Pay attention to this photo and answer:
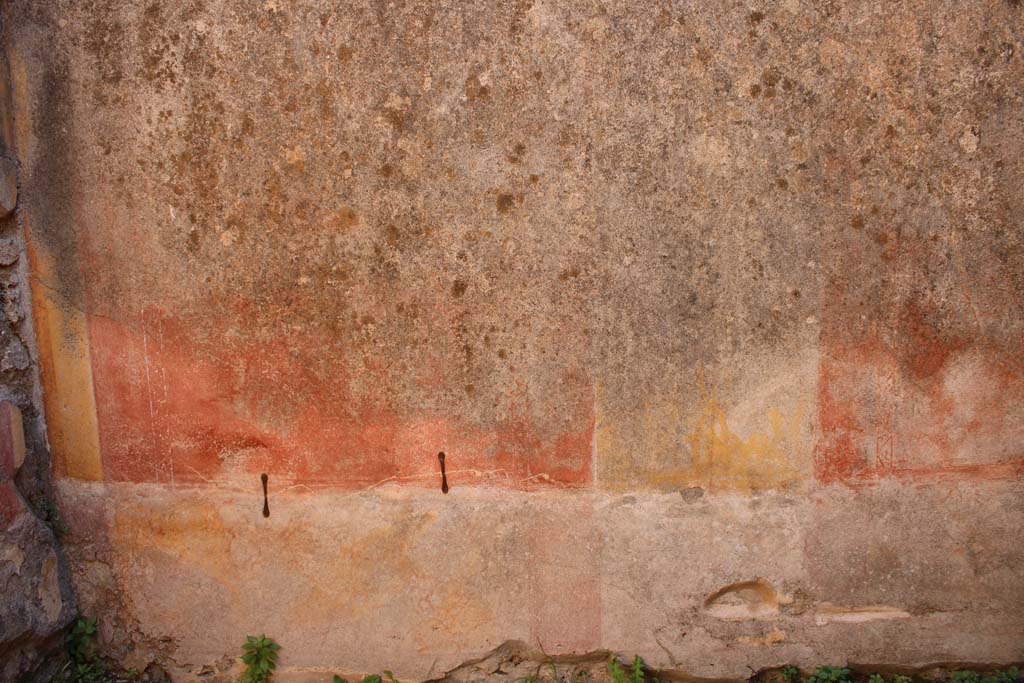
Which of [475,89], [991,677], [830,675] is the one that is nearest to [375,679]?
[830,675]

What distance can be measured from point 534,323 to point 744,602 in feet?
4.82

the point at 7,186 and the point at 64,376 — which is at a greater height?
the point at 7,186

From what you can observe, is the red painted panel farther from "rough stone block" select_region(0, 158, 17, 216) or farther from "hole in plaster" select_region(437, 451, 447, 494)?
"rough stone block" select_region(0, 158, 17, 216)

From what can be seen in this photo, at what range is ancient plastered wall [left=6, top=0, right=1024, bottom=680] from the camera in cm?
232

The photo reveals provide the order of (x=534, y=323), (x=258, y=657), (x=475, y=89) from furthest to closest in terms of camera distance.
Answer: (x=258, y=657) < (x=534, y=323) < (x=475, y=89)

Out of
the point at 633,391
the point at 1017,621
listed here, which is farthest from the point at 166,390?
the point at 1017,621

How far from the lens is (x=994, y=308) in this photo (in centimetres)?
243

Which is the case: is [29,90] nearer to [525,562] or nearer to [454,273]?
[454,273]

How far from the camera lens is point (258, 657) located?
2.55 m

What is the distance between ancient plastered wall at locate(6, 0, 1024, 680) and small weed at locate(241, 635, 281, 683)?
83mm

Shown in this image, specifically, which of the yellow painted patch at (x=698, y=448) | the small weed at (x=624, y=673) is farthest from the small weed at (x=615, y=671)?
the yellow painted patch at (x=698, y=448)

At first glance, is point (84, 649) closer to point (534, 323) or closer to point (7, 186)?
point (7, 186)

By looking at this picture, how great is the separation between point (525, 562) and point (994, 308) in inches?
82.9

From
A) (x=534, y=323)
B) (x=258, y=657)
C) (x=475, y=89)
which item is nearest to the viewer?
(x=475, y=89)
